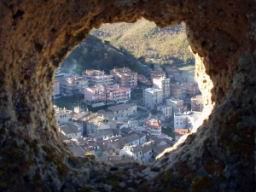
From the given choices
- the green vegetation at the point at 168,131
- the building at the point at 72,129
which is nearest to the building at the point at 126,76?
the green vegetation at the point at 168,131

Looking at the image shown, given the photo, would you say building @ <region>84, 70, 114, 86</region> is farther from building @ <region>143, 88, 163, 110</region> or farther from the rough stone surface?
the rough stone surface

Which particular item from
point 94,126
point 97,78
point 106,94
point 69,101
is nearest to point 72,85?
point 69,101

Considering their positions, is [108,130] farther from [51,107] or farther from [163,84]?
[51,107]

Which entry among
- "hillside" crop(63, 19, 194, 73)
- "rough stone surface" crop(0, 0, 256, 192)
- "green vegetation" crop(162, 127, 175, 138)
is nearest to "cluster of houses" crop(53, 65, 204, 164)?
"green vegetation" crop(162, 127, 175, 138)

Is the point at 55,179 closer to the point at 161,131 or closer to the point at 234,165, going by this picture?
the point at 234,165

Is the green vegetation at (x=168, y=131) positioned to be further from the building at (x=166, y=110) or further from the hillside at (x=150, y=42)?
the hillside at (x=150, y=42)

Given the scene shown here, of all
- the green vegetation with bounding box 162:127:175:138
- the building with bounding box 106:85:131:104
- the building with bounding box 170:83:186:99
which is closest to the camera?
the green vegetation with bounding box 162:127:175:138

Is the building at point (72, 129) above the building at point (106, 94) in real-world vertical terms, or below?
below
